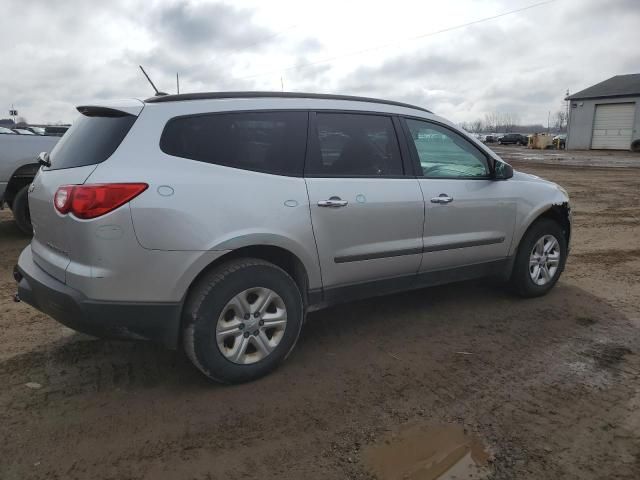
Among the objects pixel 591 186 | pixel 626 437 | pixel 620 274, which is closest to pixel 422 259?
pixel 626 437

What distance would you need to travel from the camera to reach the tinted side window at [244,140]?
315cm

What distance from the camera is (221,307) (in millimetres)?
3113

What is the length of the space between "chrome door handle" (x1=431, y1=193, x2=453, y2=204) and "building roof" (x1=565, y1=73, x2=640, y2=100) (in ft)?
130

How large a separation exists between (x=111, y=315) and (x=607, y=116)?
4351 cm

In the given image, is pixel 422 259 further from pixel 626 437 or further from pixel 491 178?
pixel 626 437

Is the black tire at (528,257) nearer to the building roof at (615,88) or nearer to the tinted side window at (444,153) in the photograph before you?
the tinted side window at (444,153)

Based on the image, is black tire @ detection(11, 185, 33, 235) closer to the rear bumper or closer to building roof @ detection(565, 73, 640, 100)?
the rear bumper

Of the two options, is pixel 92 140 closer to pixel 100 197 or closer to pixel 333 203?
pixel 100 197

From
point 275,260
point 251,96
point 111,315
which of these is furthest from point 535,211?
point 111,315

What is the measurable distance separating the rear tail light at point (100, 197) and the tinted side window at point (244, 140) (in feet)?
1.12

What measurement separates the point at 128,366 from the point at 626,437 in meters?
3.00

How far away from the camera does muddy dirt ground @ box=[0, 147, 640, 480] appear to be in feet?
8.48

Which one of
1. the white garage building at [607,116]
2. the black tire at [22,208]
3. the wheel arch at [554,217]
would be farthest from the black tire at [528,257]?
the white garage building at [607,116]

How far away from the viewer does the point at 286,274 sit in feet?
11.0
